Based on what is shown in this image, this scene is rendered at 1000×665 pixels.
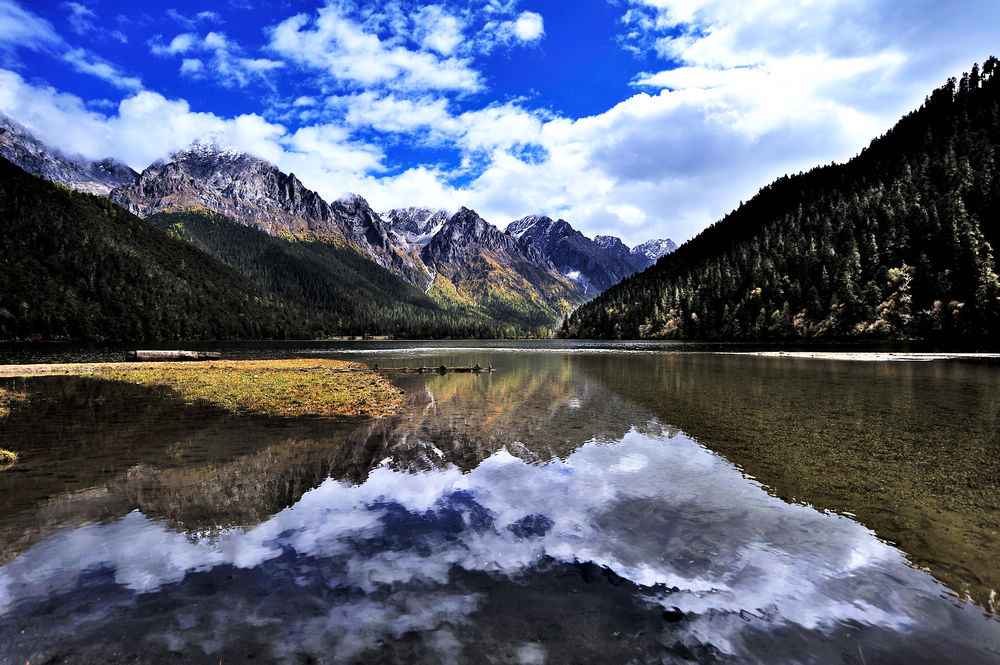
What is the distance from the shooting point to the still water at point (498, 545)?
6.47 metres

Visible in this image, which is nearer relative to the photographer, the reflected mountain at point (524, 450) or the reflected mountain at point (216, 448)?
the reflected mountain at point (524, 450)

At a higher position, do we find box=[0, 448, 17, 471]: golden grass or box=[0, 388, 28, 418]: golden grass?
box=[0, 448, 17, 471]: golden grass

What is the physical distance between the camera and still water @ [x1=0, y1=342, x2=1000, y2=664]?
6469 mm

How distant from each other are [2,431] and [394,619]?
79.0ft

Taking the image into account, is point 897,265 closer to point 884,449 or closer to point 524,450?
point 884,449

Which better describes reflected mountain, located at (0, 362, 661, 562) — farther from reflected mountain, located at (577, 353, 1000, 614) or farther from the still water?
reflected mountain, located at (577, 353, 1000, 614)

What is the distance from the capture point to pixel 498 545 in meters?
9.78

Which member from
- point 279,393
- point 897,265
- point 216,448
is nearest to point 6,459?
point 216,448

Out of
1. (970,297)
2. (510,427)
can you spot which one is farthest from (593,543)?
(970,297)

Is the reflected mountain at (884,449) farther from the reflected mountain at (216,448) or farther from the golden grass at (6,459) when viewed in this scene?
the golden grass at (6,459)

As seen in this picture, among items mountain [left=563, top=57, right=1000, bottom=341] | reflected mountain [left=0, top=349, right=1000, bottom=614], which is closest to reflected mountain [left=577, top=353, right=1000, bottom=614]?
reflected mountain [left=0, top=349, right=1000, bottom=614]

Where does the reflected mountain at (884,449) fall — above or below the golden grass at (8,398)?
below

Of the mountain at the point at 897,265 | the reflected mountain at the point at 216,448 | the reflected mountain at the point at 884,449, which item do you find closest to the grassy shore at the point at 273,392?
the reflected mountain at the point at 216,448

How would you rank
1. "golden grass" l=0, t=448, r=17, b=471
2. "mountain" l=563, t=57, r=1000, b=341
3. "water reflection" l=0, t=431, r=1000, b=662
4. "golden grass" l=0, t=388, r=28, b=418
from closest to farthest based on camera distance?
"water reflection" l=0, t=431, r=1000, b=662
"golden grass" l=0, t=448, r=17, b=471
"golden grass" l=0, t=388, r=28, b=418
"mountain" l=563, t=57, r=1000, b=341
